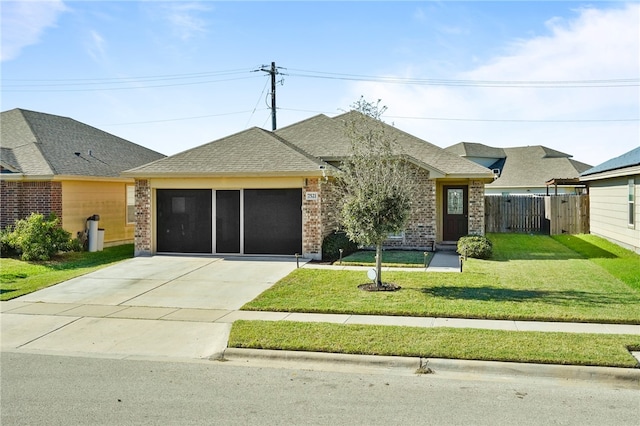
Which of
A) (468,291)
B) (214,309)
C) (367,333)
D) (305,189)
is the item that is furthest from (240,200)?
(367,333)

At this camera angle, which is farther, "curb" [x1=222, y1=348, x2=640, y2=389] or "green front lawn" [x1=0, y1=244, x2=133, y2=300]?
"green front lawn" [x1=0, y1=244, x2=133, y2=300]

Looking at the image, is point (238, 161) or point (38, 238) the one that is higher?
point (238, 161)

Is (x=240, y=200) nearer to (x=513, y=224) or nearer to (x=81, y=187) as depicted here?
(x=81, y=187)

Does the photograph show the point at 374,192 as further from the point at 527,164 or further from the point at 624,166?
the point at 527,164

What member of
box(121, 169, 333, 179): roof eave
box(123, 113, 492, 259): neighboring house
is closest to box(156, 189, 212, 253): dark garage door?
box(123, 113, 492, 259): neighboring house

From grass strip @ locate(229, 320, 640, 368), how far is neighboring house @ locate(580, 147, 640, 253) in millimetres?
11450

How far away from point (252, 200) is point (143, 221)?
148 inches

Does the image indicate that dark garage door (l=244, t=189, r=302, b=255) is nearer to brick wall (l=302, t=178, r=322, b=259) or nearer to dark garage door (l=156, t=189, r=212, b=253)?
brick wall (l=302, t=178, r=322, b=259)

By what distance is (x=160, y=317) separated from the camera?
11016 mm

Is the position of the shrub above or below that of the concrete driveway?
above

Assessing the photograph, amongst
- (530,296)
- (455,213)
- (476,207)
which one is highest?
(476,207)

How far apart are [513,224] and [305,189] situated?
15267mm

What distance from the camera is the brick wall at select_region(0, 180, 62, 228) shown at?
19.7 metres

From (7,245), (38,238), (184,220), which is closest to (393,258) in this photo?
(184,220)
